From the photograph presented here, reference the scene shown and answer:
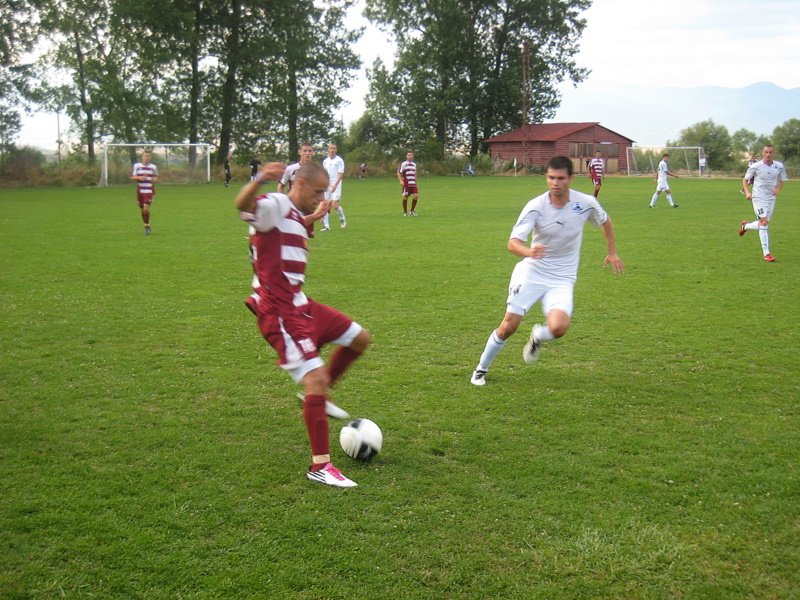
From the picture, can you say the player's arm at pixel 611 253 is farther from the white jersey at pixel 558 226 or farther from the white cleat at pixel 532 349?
the white cleat at pixel 532 349

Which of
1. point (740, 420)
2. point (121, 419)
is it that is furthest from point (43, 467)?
point (740, 420)

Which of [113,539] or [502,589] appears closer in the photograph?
[502,589]

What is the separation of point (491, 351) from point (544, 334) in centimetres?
52

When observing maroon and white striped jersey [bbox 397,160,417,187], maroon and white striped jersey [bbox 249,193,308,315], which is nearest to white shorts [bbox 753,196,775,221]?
maroon and white striped jersey [bbox 397,160,417,187]

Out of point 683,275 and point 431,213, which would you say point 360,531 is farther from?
point 431,213

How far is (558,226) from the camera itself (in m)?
6.69

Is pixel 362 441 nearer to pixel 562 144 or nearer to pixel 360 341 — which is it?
pixel 360 341

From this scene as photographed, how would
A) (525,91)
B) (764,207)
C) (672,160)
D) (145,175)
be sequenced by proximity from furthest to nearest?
(525,91) < (672,160) < (145,175) < (764,207)

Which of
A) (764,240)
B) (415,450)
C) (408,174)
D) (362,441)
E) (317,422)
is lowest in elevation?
(415,450)

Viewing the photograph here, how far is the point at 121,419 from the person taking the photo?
19.0ft

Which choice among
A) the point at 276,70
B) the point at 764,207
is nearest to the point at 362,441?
the point at 764,207

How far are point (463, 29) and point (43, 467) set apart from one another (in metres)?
61.2

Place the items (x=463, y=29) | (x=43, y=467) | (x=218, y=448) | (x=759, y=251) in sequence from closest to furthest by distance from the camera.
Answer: (x=43, y=467) < (x=218, y=448) < (x=759, y=251) < (x=463, y=29)

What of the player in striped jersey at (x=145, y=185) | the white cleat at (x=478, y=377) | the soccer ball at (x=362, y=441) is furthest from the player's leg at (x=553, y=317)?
the player in striped jersey at (x=145, y=185)
